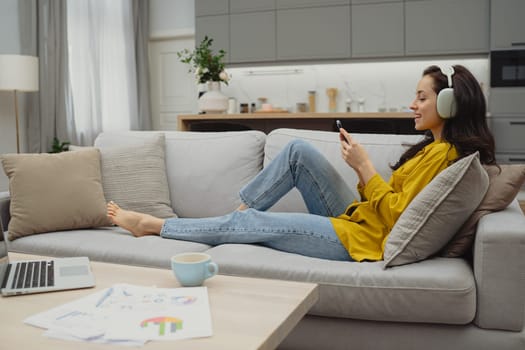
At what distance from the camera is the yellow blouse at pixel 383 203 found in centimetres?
186

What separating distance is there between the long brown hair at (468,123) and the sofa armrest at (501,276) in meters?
0.36

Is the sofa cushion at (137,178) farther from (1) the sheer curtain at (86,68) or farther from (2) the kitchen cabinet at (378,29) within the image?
(2) the kitchen cabinet at (378,29)

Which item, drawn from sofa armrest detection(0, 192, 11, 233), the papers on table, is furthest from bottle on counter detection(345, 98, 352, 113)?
the papers on table

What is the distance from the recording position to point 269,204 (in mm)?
2213

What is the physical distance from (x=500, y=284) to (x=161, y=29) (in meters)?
5.74

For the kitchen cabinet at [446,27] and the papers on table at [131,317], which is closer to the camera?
the papers on table at [131,317]

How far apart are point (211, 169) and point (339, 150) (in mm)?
632

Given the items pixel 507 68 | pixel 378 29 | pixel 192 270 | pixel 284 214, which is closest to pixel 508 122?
pixel 507 68

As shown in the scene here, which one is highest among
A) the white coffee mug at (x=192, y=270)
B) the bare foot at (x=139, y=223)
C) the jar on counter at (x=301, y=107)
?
the jar on counter at (x=301, y=107)

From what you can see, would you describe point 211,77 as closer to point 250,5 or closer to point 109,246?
point 250,5

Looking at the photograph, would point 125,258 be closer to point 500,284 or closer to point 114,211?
point 114,211

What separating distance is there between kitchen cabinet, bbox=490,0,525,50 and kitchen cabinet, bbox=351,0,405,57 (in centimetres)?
85

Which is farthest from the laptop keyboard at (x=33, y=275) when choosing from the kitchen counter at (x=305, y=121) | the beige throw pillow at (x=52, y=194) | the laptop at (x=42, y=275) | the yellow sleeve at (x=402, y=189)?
the kitchen counter at (x=305, y=121)

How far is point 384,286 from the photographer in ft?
5.50
